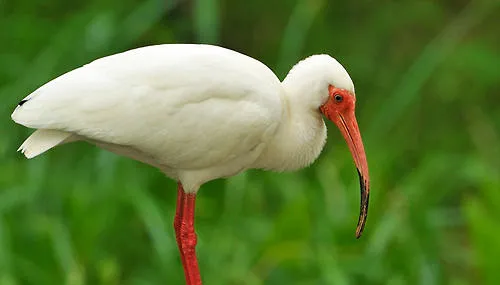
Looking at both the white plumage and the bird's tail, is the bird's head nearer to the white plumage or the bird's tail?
the white plumage

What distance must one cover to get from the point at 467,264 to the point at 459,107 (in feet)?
4.13

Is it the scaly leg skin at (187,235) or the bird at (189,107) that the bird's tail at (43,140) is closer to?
the bird at (189,107)

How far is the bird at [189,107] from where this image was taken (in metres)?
2.47

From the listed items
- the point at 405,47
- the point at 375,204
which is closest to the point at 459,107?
the point at 405,47

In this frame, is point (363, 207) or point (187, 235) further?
point (187, 235)

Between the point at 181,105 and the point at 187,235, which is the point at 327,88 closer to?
the point at 181,105

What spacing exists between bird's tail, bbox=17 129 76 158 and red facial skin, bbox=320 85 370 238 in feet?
1.84

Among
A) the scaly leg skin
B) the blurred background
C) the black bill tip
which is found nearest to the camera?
the black bill tip

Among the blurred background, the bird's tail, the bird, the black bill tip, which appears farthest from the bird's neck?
the blurred background

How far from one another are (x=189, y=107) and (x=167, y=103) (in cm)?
5

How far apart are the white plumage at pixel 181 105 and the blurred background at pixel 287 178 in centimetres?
138

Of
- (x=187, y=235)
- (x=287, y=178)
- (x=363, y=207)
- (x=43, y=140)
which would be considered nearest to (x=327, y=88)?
(x=363, y=207)

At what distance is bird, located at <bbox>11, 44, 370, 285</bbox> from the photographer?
2.47 metres

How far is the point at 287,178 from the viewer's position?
4.74 m
